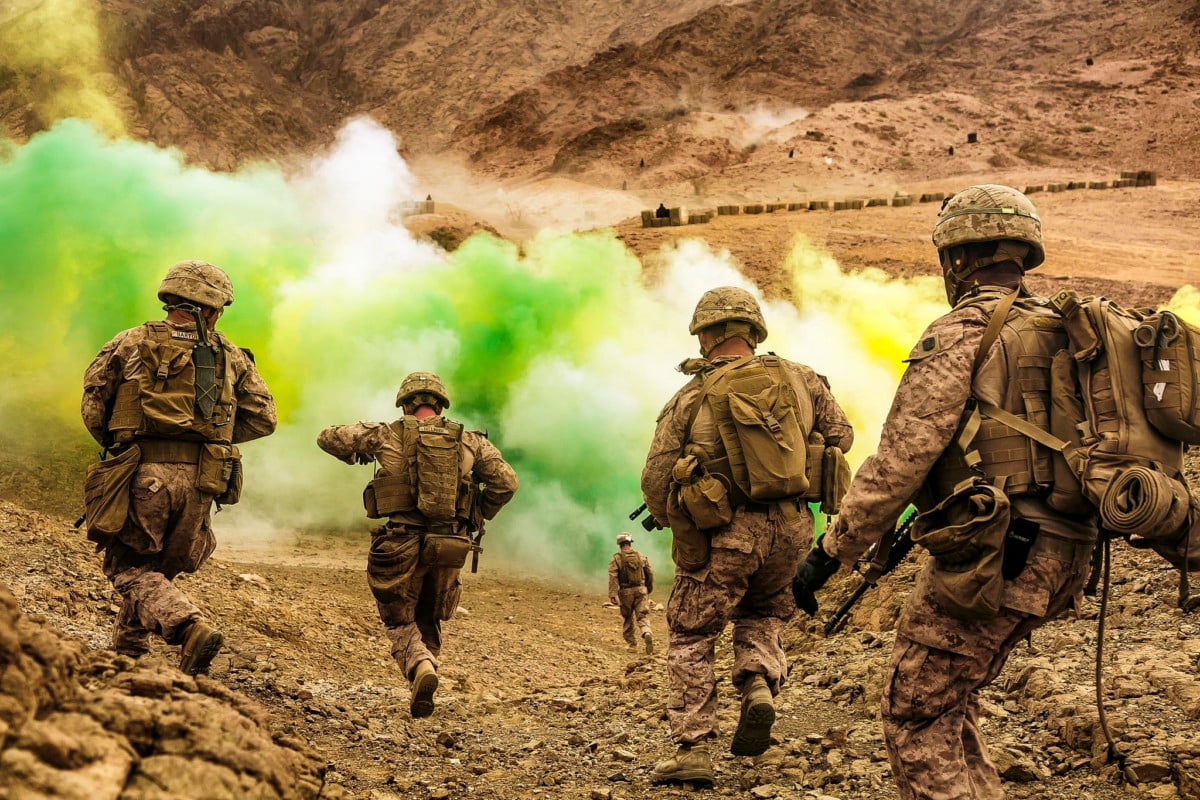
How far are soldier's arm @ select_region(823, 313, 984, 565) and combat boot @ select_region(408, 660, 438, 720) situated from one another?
8.61ft

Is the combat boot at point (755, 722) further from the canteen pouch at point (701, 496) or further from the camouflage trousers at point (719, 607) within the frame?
the canteen pouch at point (701, 496)

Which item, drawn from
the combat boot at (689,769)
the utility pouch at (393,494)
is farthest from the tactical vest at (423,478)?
the combat boot at (689,769)

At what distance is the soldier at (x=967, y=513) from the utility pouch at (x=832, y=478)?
47.3 inches

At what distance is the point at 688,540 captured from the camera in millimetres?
4398

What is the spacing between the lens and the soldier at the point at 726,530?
169 inches

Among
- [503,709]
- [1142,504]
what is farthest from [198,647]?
[1142,504]

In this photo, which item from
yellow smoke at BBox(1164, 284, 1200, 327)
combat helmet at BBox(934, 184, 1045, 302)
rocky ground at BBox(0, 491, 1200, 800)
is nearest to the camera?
rocky ground at BBox(0, 491, 1200, 800)

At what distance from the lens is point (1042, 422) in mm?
3105

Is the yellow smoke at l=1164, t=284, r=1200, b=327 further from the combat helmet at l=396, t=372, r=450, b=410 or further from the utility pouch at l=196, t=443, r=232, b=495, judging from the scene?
the utility pouch at l=196, t=443, r=232, b=495

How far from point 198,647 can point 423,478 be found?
133cm

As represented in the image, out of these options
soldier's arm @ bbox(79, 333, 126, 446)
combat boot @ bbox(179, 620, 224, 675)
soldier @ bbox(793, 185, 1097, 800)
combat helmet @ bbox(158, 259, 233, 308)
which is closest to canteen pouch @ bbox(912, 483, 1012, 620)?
soldier @ bbox(793, 185, 1097, 800)

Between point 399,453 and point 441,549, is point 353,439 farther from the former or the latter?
point 441,549

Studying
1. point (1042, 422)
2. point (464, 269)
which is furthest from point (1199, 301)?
point (1042, 422)

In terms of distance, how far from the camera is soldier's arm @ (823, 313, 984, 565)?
10.3 feet
